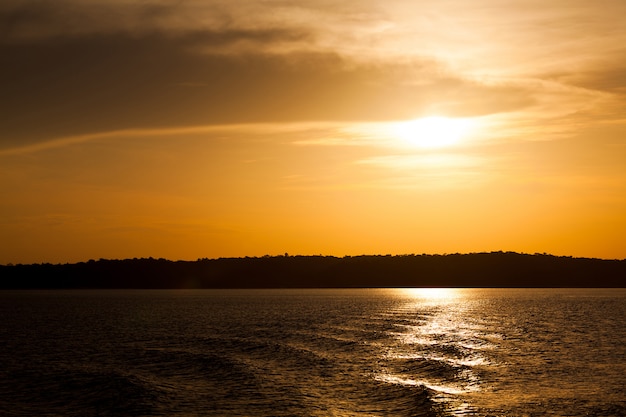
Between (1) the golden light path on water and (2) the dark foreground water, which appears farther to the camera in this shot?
(1) the golden light path on water

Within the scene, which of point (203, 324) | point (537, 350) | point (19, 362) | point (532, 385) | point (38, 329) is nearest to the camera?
point (532, 385)

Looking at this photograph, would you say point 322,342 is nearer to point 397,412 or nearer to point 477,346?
point 477,346

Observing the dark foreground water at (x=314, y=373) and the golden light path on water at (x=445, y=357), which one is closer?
the dark foreground water at (x=314, y=373)

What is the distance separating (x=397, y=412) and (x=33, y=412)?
22969 millimetres

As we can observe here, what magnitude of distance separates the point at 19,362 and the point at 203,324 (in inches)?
2075

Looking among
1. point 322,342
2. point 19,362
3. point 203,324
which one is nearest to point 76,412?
point 19,362

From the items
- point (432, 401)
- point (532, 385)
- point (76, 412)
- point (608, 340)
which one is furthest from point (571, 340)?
point (76, 412)

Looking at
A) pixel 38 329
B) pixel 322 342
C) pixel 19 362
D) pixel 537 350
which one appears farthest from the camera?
pixel 38 329

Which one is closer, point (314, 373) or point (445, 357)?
point (314, 373)

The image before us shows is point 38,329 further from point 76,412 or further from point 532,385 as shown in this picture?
point 532,385

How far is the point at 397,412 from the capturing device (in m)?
41.7

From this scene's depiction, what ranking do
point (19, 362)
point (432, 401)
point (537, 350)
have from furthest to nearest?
point (537, 350), point (19, 362), point (432, 401)

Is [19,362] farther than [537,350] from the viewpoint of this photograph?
No

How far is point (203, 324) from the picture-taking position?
4592 inches
